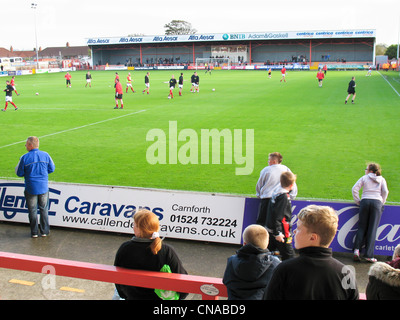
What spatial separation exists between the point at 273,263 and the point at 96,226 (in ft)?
17.0

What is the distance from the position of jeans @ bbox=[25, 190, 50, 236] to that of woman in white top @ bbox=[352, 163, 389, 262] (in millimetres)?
5907

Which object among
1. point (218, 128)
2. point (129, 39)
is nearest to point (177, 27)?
point (129, 39)

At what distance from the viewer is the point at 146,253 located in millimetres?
3902

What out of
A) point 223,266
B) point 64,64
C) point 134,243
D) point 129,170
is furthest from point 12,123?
point 64,64

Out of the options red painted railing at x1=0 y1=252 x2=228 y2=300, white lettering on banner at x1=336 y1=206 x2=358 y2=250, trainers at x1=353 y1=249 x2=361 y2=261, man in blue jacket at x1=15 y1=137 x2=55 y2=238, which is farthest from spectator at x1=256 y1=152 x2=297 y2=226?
man in blue jacket at x1=15 y1=137 x2=55 y2=238

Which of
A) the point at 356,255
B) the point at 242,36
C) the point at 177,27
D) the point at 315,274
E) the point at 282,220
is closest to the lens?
the point at 315,274

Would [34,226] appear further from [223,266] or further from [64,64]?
[64,64]

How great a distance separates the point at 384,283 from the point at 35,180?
6607 millimetres

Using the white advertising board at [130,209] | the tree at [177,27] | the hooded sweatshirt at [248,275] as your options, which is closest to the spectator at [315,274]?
the hooded sweatshirt at [248,275]

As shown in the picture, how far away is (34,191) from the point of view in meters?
7.87

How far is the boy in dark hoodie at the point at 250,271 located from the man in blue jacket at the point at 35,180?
17.6 ft

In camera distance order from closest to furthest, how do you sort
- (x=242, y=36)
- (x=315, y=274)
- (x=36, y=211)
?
(x=315, y=274)
(x=36, y=211)
(x=242, y=36)

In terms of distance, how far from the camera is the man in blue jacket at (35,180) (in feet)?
25.7

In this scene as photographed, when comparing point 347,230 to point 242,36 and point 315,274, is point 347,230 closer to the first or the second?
point 315,274
